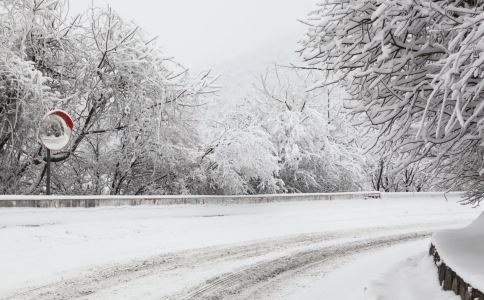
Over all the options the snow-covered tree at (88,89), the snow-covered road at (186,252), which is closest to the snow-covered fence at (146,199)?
the snow-covered road at (186,252)

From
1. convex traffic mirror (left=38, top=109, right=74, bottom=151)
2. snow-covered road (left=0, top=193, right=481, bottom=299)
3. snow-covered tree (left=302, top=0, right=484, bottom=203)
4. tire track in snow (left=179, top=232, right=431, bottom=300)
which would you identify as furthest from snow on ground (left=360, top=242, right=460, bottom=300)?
convex traffic mirror (left=38, top=109, right=74, bottom=151)

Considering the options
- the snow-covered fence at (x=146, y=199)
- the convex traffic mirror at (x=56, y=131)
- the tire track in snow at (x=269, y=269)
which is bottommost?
the tire track in snow at (x=269, y=269)

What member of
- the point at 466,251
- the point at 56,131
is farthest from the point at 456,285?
the point at 56,131

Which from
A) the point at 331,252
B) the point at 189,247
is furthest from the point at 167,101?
the point at 331,252

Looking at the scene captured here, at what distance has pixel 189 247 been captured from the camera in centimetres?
1199

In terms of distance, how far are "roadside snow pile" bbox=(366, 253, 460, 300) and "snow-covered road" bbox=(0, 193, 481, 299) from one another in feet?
1.15

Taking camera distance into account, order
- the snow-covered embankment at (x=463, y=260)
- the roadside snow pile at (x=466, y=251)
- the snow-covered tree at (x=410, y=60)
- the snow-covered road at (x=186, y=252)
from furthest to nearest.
Result: the snow-covered road at (x=186, y=252) < the roadside snow pile at (x=466, y=251) < the snow-covered tree at (x=410, y=60) < the snow-covered embankment at (x=463, y=260)

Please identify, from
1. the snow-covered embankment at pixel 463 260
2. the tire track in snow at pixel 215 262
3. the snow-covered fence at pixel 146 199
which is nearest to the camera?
the snow-covered embankment at pixel 463 260

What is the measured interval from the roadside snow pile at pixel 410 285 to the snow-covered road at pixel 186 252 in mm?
351

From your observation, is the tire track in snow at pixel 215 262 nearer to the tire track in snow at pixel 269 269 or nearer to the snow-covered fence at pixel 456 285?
the tire track in snow at pixel 269 269

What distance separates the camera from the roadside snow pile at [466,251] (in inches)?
204

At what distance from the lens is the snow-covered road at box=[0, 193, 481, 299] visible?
24.9 ft

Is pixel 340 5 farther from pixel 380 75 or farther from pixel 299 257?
pixel 299 257

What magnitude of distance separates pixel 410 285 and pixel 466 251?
3.33ft
